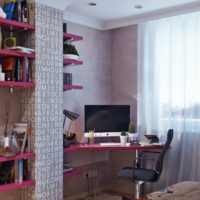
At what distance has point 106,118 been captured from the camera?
4.29 metres

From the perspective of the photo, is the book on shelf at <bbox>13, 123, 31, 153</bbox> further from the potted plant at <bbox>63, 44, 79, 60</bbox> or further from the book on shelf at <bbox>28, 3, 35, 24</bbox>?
the book on shelf at <bbox>28, 3, 35, 24</bbox>

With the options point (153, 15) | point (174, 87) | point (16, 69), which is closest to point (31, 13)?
point (16, 69)

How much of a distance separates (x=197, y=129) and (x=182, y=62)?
86 centimetres

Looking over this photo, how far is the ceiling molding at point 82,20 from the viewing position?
4206 millimetres

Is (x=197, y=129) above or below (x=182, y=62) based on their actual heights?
below

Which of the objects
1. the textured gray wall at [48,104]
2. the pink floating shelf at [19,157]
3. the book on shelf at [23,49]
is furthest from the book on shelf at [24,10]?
the pink floating shelf at [19,157]

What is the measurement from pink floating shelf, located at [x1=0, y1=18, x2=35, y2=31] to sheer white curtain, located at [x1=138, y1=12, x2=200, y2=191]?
5.72ft

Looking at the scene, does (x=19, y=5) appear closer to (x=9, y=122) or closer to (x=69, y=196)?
(x=9, y=122)

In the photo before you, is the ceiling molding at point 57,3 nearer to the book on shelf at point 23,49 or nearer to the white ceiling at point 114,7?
the white ceiling at point 114,7

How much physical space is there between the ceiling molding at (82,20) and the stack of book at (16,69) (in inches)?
45.1

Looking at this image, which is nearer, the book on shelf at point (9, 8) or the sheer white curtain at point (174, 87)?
the book on shelf at point (9, 8)

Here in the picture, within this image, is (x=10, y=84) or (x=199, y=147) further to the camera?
(x=199, y=147)

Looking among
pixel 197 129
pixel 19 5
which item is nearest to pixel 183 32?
pixel 197 129

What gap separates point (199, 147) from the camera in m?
A: 3.96
